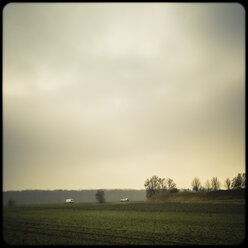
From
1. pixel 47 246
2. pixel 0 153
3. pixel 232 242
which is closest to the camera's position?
pixel 0 153

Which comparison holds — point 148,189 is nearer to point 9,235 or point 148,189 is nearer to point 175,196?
point 175,196

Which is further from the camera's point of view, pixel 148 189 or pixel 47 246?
pixel 148 189

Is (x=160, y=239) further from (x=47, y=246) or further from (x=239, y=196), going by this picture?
(x=239, y=196)

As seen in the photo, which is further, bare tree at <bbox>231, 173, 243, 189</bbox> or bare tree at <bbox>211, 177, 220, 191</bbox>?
bare tree at <bbox>211, 177, 220, 191</bbox>

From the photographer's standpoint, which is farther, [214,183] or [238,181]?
[214,183]

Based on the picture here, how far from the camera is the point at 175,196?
9938 centimetres

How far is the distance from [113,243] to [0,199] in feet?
32.3

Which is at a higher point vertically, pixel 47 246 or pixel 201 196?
pixel 47 246

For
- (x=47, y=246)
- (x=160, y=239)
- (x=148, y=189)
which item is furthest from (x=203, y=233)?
(x=148, y=189)

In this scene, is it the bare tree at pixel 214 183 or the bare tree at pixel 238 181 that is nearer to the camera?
the bare tree at pixel 238 181

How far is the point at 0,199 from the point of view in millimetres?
15516

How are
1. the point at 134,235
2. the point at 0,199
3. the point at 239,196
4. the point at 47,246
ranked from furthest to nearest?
the point at 239,196 → the point at 134,235 → the point at 47,246 → the point at 0,199

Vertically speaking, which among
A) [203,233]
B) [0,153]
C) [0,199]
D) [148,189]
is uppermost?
[0,153]

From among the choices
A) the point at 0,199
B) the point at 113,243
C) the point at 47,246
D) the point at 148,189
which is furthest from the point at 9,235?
the point at 148,189
